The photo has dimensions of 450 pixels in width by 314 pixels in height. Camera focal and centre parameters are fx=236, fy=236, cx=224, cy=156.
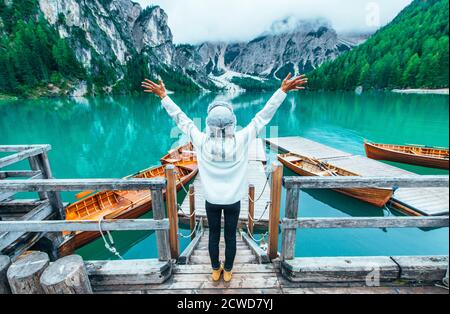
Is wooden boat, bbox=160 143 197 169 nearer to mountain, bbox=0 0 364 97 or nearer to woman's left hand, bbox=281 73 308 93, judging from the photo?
woman's left hand, bbox=281 73 308 93

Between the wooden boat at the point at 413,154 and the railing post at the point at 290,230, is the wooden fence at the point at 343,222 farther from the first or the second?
the wooden boat at the point at 413,154

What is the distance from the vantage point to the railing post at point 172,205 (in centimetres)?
310

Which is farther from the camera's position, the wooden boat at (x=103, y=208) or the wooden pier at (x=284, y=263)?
the wooden boat at (x=103, y=208)

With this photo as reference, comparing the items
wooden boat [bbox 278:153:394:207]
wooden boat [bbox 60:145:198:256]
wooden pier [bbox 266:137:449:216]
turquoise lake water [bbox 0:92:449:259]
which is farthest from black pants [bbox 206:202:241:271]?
wooden boat [bbox 278:153:394:207]

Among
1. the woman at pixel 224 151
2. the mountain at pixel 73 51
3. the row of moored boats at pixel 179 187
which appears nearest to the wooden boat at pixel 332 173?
the row of moored boats at pixel 179 187

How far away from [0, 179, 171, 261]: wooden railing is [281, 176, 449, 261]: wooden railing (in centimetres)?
148

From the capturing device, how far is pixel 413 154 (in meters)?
15.1

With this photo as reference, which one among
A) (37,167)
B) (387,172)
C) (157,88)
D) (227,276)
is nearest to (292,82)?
(157,88)

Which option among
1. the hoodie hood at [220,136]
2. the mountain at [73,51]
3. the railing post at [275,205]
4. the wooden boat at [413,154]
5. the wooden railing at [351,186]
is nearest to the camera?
the hoodie hood at [220,136]

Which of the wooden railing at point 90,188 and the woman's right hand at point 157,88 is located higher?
the woman's right hand at point 157,88

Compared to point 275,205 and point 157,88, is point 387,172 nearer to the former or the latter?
point 275,205

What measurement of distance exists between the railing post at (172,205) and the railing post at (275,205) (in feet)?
4.49

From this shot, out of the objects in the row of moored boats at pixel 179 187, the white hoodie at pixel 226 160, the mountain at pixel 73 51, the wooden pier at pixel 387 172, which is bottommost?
the wooden pier at pixel 387 172
